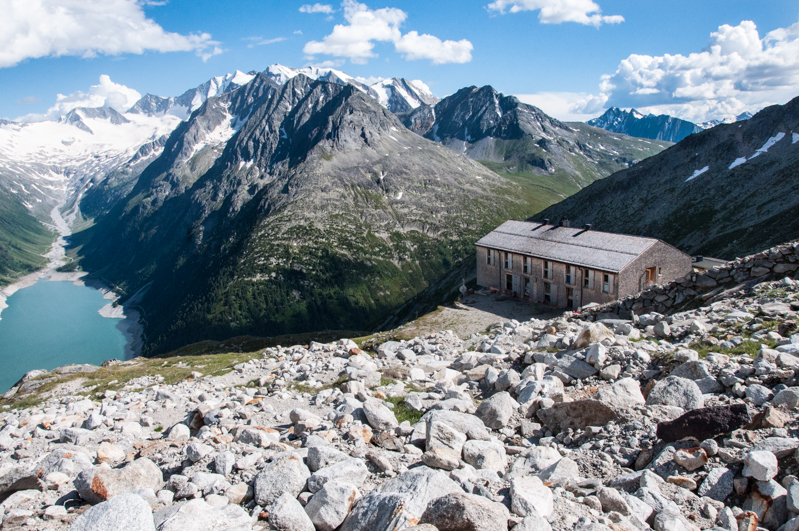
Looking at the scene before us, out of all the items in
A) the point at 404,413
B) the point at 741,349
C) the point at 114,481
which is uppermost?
the point at 741,349

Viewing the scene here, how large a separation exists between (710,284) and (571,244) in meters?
25.0

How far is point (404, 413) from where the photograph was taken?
13289 millimetres

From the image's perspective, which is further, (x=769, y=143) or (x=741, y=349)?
(x=769, y=143)

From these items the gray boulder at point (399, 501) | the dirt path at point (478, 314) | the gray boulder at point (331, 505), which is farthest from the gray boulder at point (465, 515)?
the dirt path at point (478, 314)

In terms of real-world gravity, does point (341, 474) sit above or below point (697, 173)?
below

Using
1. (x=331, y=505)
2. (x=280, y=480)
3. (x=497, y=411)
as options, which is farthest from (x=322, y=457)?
(x=497, y=411)

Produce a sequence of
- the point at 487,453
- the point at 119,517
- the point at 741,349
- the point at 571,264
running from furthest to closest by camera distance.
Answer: the point at 571,264, the point at 741,349, the point at 487,453, the point at 119,517

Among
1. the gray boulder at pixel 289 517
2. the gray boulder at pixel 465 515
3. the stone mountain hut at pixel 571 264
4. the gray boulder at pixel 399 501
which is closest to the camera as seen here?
the gray boulder at pixel 465 515

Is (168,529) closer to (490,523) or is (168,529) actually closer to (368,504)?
(368,504)

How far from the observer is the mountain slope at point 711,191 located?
93.6 metres

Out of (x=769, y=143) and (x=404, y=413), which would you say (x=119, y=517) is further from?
(x=769, y=143)

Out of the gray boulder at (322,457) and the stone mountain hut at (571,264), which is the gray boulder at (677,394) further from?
the stone mountain hut at (571,264)

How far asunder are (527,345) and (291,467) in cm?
1444

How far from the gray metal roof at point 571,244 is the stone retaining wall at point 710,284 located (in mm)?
16318
